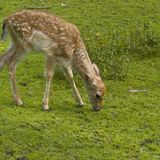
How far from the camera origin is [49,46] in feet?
27.4

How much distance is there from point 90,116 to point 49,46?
119 centimetres

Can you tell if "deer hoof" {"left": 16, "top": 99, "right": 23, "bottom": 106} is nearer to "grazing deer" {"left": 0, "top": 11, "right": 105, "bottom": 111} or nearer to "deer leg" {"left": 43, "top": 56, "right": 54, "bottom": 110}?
"grazing deer" {"left": 0, "top": 11, "right": 105, "bottom": 111}

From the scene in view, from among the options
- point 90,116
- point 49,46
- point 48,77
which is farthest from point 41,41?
point 90,116

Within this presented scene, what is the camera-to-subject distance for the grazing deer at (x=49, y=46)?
8297 mm

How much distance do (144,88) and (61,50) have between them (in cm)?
207

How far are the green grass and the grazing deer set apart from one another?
319 millimetres

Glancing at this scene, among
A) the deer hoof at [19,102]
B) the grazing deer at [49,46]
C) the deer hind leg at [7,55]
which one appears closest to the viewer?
the grazing deer at [49,46]

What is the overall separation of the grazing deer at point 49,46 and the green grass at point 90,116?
319 mm

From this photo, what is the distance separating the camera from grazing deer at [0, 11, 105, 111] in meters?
8.30

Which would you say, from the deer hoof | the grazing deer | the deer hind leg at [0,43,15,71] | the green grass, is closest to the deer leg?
the grazing deer

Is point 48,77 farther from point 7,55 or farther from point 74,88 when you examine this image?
point 7,55

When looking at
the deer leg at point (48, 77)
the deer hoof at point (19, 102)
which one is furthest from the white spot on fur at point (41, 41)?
the deer hoof at point (19, 102)

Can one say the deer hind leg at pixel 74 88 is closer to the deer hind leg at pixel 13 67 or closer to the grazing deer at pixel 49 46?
the grazing deer at pixel 49 46

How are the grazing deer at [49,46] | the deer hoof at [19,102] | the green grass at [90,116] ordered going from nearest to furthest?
1. the green grass at [90,116]
2. the grazing deer at [49,46]
3. the deer hoof at [19,102]
